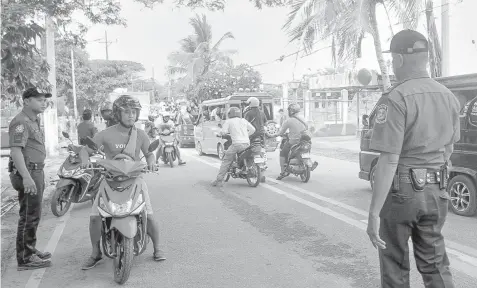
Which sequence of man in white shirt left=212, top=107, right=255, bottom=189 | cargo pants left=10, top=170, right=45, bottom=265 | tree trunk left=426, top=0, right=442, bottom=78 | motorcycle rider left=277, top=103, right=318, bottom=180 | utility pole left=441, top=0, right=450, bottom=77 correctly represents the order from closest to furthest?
cargo pants left=10, top=170, right=45, bottom=265 < man in white shirt left=212, top=107, right=255, bottom=189 < motorcycle rider left=277, top=103, right=318, bottom=180 < utility pole left=441, top=0, right=450, bottom=77 < tree trunk left=426, top=0, right=442, bottom=78

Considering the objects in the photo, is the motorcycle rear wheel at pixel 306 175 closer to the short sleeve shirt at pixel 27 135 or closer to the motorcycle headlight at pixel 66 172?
the motorcycle headlight at pixel 66 172

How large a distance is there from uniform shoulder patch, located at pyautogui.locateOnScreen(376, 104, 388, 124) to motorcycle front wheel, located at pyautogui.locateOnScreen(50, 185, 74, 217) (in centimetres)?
640

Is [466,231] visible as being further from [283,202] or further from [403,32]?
[403,32]

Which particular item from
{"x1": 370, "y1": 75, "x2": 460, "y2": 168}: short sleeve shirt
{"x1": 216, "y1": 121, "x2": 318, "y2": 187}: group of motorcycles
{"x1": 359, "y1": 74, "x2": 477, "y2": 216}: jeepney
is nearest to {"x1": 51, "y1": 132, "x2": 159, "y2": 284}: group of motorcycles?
{"x1": 370, "y1": 75, "x2": 460, "y2": 168}: short sleeve shirt

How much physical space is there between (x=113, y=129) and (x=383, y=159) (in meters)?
3.16

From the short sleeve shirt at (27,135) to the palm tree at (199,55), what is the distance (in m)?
30.3

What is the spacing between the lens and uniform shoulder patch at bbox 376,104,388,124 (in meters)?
3.03

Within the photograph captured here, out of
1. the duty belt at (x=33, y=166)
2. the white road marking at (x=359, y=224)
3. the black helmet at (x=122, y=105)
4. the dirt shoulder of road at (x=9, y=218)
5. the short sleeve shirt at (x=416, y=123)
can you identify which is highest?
the black helmet at (x=122, y=105)

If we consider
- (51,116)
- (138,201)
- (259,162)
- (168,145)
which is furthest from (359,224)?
(51,116)

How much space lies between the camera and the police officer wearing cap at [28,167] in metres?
5.36

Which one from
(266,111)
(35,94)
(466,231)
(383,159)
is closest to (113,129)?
(35,94)

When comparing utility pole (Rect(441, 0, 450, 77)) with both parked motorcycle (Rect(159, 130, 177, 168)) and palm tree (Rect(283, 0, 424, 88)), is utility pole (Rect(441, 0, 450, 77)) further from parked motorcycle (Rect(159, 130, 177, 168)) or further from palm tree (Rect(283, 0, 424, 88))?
parked motorcycle (Rect(159, 130, 177, 168))

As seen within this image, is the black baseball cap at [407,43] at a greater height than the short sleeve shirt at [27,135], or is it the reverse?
the black baseball cap at [407,43]

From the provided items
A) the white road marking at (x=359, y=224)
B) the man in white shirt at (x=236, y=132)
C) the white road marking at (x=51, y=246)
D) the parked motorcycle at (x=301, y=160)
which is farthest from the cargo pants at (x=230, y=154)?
the white road marking at (x=51, y=246)
